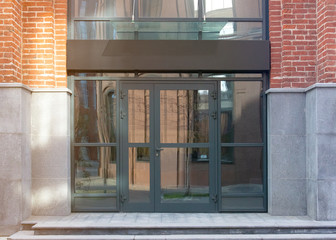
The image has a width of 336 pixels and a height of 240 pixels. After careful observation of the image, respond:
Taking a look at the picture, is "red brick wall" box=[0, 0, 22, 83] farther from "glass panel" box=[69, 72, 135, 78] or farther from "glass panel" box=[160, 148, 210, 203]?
"glass panel" box=[160, 148, 210, 203]

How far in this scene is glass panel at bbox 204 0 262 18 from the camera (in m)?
5.68

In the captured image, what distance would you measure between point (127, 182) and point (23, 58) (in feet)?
9.33

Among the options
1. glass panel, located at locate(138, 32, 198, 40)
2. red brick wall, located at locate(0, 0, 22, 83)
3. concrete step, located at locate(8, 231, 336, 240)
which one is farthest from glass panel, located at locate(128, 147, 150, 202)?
red brick wall, located at locate(0, 0, 22, 83)

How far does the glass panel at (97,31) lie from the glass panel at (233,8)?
61.1 inches

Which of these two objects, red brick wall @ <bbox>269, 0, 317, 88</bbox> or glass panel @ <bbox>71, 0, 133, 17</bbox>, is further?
glass panel @ <bbox>71, 0, 133, 17</bbox>

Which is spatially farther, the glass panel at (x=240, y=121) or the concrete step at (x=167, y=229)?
the glass panel at (x=240, y=121)

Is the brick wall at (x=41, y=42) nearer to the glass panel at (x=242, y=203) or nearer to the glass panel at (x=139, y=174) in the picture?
the glass panel at (x=139, y=174)

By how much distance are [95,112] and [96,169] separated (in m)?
1.04

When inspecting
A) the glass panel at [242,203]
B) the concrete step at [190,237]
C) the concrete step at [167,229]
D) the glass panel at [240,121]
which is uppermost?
the glass panel at [240,121]

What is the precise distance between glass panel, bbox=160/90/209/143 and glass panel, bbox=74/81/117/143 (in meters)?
0.93

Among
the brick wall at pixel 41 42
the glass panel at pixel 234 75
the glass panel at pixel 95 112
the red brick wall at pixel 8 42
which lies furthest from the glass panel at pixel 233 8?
the red brick wall at pixel 8 42

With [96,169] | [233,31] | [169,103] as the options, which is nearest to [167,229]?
[96,169]

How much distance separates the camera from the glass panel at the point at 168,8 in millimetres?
5715

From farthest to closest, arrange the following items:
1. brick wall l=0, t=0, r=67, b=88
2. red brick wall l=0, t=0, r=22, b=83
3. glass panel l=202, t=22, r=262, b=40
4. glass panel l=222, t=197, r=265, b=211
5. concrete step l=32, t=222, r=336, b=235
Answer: glass panel l=202, t=22, r=262, b=40 → glass panel l=222, t=197, r=265, b=211 → brick wall l=0, t=0, r=67, b=88 → red brick wall l=0, t=0, r=22, b=83 → concrete step l=32, t=222, r=336, b=235
